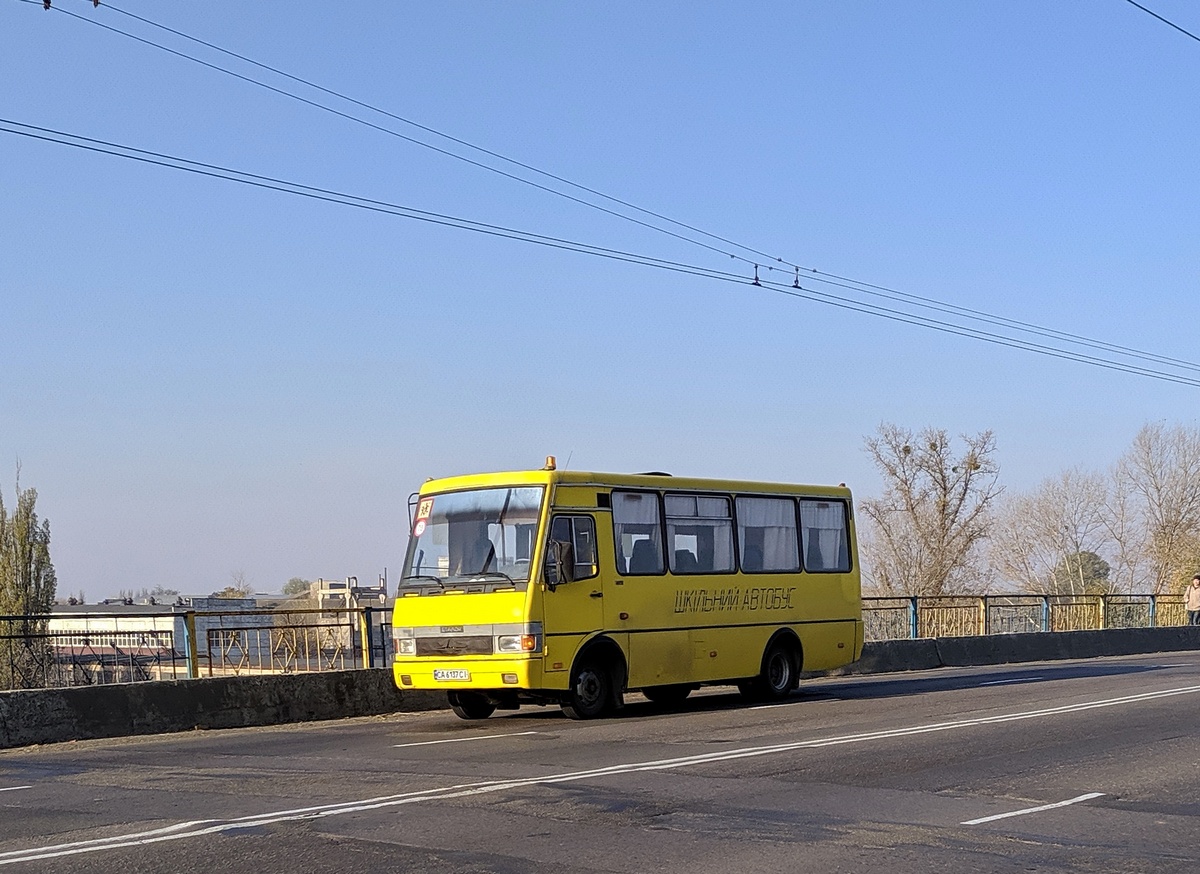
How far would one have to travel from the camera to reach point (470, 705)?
1728cm

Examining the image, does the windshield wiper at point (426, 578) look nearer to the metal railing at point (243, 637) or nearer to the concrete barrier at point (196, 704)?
the concrete barrier at point (196, 704)

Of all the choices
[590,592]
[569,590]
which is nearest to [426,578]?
[569,590]

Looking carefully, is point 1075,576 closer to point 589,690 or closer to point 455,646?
point 589,690

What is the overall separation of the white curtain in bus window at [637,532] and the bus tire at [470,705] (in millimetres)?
2366

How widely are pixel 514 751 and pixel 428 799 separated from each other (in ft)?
11.1

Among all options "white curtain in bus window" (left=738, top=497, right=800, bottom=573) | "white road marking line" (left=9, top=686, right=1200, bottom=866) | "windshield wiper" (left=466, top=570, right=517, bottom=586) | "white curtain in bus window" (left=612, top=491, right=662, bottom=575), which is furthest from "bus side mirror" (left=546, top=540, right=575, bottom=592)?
"white road marking line" (left=9, top=686, right=1200, bottom=866)

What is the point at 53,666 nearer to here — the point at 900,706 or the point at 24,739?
the point at 24,739

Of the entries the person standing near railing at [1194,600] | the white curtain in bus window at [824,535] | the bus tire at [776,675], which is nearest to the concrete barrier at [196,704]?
the bus tire at [776,675]

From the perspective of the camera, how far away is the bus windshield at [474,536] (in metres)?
16.4

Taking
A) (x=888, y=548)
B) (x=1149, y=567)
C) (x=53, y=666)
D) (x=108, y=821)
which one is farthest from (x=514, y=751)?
(x=1149, y=567)

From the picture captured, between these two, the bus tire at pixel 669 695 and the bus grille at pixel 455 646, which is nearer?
the bus grille at pixel 455 646

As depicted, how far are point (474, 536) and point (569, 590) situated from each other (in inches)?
52.5

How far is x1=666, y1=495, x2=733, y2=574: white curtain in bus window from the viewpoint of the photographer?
60.1 feet

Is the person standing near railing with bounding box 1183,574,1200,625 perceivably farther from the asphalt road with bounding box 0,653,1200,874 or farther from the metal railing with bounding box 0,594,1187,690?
the asphalt road with bounding box 0,653,1200,874
